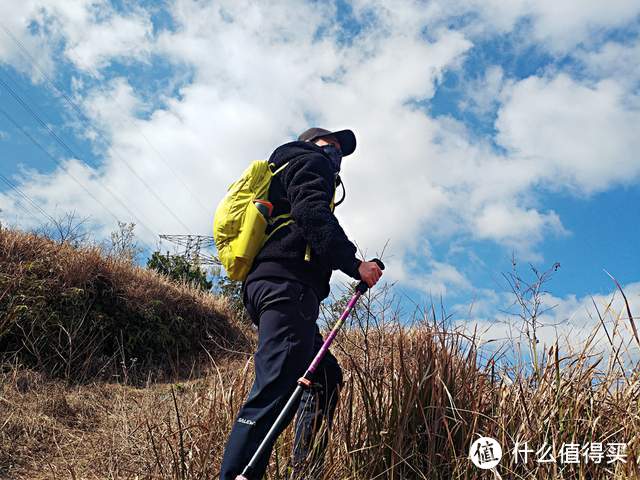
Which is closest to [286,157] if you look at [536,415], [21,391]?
[536,415]

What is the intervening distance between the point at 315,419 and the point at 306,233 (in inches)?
33.9

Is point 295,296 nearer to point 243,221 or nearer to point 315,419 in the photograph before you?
point 243,221

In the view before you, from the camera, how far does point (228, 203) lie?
2777mm

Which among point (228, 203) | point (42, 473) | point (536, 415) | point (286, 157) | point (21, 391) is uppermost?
point (286, 157)

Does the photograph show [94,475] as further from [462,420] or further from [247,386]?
[462,420]

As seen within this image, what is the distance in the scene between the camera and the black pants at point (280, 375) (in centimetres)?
236

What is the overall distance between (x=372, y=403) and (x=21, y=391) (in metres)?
4.27

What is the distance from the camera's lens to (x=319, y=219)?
2.56 meters

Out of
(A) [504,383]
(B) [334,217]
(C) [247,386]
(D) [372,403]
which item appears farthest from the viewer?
(C) [247,386]

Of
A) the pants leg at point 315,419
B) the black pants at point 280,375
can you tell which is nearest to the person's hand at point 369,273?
the black pants at point 280,375

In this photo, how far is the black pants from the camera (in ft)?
Answer: 7.75
